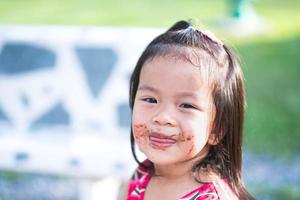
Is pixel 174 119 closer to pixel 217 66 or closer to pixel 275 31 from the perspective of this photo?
pixel 217 66

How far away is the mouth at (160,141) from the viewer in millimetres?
1852

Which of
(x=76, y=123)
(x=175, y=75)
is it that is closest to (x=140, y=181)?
(x=175, y=75)

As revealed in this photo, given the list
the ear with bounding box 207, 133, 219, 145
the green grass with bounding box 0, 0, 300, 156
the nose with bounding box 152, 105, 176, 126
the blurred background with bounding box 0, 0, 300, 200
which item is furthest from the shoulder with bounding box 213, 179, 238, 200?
the blurred background with bounding box 0, 0, 300, 200

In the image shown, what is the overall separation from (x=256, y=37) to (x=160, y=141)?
270 inches

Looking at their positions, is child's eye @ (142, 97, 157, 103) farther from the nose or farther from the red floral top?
the red floral top

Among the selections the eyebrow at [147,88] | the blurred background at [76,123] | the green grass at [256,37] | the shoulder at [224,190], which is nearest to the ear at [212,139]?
the shoulder at [224,190]

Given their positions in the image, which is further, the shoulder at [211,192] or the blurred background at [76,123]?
the blurred background at [76,123]

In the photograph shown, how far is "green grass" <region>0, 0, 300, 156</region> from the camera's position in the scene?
539 centimetres

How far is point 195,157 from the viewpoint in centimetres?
199

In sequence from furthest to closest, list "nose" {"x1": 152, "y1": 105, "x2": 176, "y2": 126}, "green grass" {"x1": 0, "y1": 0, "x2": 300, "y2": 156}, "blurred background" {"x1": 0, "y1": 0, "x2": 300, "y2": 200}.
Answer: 1. "green grass" {"x1": 0, "y1": 0, "x2": 300, "y2": 156}
2. "blurred background" {"x1": 0, "y1": 0, "x2": 300, "y2": 200}
3. "nose" {"x1": 152, "y1": 105, "x2": 176, "y2": 126}

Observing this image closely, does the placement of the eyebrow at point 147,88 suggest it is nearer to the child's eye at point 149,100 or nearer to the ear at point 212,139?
the child's eye at point 149,100

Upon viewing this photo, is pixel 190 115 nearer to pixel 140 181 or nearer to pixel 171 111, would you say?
pixel 171 111

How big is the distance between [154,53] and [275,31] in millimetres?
7173

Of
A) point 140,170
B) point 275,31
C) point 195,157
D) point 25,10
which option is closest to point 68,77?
point 140,170
